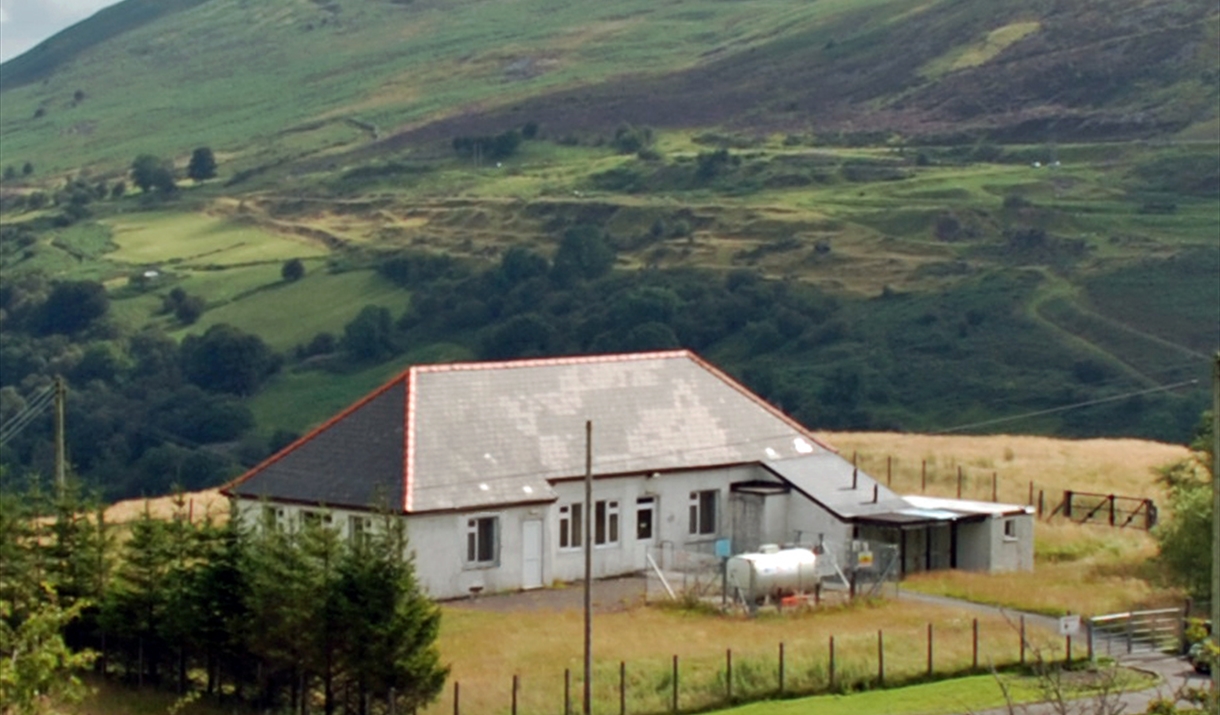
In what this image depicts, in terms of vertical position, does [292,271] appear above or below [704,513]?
above

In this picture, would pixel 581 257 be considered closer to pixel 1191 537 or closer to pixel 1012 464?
pixel 1012 464

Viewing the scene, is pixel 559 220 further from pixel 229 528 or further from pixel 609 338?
pixel 229 528

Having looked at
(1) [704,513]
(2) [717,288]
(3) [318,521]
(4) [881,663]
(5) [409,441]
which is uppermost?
(5) [409,441]

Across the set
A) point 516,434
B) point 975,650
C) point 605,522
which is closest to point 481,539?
point 516,434

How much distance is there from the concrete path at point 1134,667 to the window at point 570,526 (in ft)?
24.0

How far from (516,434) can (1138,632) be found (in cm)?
1532

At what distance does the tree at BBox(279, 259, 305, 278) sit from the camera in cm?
16662

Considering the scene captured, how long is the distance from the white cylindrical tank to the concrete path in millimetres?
2439

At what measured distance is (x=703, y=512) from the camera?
173ft

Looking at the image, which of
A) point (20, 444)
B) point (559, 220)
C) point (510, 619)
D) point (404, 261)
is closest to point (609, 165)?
point (559, 220)

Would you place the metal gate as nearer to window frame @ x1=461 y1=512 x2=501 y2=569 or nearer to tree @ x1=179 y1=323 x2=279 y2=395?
window frame @ x1=461 y1=512 x2=501 y2=569

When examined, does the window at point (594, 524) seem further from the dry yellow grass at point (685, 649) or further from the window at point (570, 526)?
the dry yellow grass at point (685, 649)

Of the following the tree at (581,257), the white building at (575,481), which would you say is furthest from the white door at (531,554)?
the tree at (581,257)

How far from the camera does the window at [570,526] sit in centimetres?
4984
